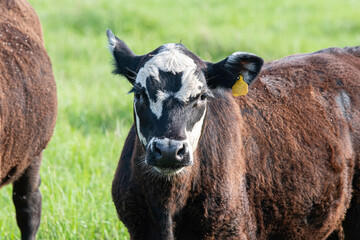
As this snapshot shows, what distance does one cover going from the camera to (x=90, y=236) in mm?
5609

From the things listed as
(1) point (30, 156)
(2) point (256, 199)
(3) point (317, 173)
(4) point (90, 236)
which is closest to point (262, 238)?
(2) point (256, 199)

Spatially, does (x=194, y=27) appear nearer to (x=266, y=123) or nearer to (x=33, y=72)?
(x=33, y=72)

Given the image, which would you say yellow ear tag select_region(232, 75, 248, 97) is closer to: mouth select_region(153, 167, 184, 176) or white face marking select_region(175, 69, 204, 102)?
white face marking select_region(175, 69, 204, 102)

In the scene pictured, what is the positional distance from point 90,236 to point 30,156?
36.5 inches

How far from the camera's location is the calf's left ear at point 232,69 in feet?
14.3

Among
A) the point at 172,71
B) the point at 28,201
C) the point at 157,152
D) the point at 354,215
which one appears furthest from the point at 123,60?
the point at 354,215

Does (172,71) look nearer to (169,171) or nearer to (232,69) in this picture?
(232,69)

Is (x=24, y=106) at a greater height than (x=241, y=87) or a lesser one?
lesser

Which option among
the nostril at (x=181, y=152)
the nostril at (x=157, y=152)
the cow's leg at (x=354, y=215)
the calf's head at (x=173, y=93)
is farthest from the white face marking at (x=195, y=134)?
the cow's leg at (x=354, y=215)

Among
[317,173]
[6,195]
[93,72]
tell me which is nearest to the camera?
[317,173]

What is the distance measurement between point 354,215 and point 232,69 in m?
1.63

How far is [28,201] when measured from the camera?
591cm

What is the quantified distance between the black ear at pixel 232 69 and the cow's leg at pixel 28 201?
231cm

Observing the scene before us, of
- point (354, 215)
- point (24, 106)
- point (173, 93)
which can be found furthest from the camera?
point (24, 106)
